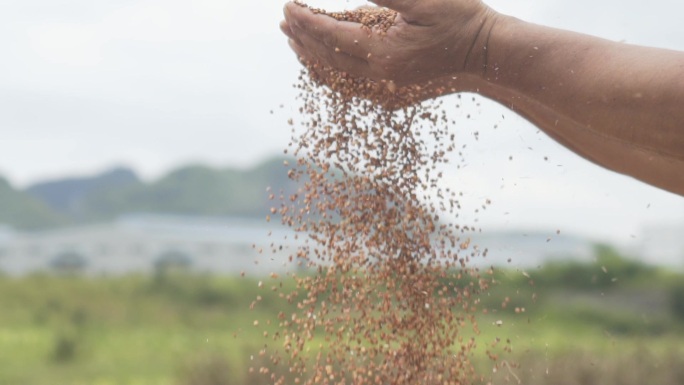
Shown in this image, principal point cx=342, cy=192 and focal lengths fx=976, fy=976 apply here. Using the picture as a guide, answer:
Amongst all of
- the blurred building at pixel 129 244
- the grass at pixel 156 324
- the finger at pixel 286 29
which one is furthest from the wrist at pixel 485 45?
the blurred building at pixel 129 244

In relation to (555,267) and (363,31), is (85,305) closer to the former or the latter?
(555,267)

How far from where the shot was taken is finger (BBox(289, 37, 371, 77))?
157cm

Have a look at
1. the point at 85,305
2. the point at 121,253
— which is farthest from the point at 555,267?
the point at 121,253

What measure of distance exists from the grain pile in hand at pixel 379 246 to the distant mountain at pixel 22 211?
1206 centimetres

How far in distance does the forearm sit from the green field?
3364 mm

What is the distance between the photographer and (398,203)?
1.60 meters

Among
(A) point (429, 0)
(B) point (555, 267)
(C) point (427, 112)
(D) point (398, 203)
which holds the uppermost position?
(B) point (555, 267)

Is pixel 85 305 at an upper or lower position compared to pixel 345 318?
upper

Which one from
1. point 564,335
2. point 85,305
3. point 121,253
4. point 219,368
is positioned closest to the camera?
point 219,368

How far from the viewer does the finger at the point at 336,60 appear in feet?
5.14

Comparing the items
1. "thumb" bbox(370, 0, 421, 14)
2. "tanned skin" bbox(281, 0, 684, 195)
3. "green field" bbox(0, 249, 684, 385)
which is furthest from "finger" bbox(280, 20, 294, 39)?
"green field" bbox(0, 249, 684, 385)

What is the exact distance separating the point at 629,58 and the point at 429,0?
309 millimetres

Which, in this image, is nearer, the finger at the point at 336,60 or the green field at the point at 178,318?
the finger at the point at 336,60

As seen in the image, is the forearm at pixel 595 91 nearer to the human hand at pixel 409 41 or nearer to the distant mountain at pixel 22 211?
the human hand at pixel 409 41
